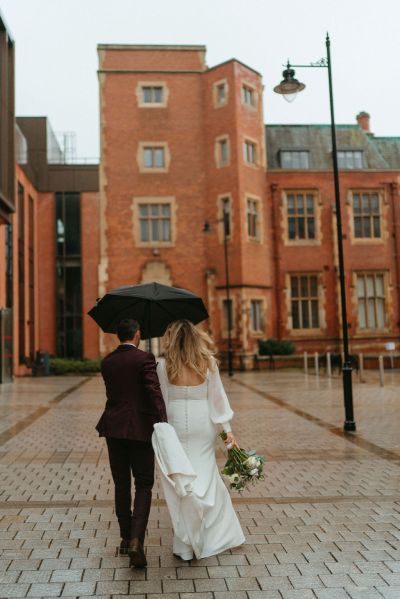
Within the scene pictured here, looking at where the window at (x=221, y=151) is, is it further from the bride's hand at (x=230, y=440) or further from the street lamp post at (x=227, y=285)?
the bride's hand at (x=230, y=440)

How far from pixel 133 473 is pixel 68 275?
33541 millimetres

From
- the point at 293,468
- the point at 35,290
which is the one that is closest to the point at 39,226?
the point at 35,290

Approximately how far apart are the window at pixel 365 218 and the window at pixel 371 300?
7.10 feet

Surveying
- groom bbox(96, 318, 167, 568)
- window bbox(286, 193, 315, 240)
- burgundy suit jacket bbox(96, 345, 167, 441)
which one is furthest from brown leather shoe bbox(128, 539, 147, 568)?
window bbox(286, 193, 315, 240)

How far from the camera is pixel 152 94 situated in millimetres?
31719

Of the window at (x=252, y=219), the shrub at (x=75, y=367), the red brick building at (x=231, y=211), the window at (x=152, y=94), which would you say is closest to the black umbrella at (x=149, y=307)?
the red brick building at (x=231, y=211)

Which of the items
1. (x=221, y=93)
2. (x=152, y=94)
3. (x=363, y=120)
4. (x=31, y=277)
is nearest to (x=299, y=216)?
(x=221, y=93)

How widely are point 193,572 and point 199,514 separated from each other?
1.26 feet

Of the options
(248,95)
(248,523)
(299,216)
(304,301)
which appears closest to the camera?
(248,523)

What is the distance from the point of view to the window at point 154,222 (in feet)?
103

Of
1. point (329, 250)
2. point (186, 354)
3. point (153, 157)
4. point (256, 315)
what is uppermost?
point (153, 157)

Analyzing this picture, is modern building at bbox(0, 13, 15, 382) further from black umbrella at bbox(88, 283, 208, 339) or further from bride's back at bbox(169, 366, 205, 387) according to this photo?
bride's back at bbox(169, 366, 205, 387)

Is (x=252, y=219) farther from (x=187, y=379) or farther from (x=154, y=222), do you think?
(x=187, y=379)

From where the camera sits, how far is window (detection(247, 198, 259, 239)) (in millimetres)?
30969
